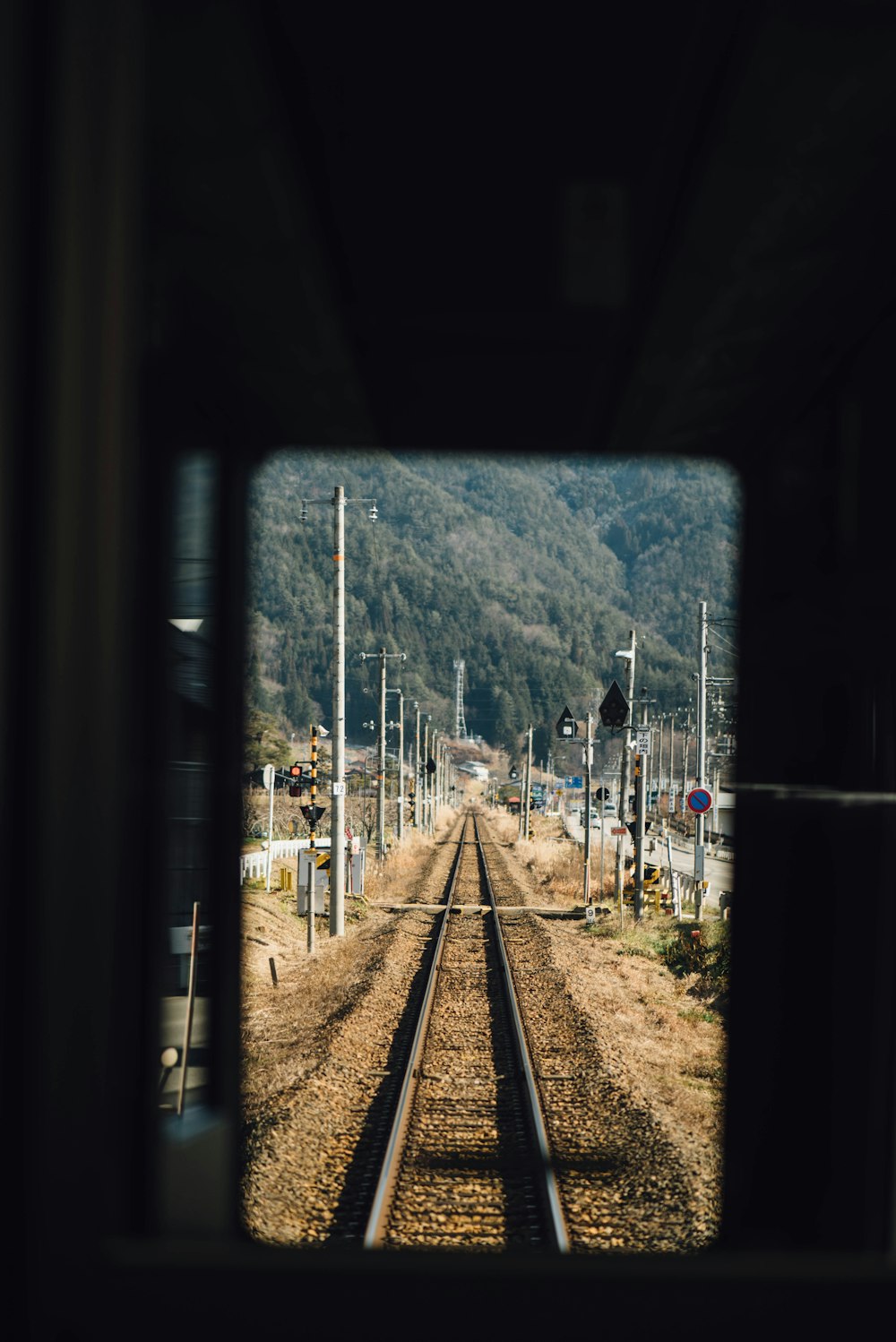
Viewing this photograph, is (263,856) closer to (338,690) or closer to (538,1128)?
(338,690)

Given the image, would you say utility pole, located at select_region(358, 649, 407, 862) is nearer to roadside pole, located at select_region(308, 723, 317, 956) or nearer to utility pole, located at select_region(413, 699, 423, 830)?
roadside pole, located at select_region(308, 723, 317, 956)

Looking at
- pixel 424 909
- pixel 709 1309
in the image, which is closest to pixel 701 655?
pixel 424 909

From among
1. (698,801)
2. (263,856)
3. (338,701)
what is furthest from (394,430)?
(263,856)

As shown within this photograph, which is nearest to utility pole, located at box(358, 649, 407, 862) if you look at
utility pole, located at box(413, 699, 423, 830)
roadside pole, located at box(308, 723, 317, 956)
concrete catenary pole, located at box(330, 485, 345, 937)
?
roadside pole, located at box(308, 723, 317, 956)

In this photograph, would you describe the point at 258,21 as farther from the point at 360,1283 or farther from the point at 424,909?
the point at 424,909

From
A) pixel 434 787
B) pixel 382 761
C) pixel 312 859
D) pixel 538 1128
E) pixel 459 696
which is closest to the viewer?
pixel 538 1128

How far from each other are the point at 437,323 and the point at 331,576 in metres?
14.0

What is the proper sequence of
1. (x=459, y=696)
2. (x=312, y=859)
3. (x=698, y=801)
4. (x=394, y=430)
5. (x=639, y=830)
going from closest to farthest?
(x=394, y=430) < (x=312, y=859) < (x=698, y=801) < (x=639, y=830) < (x=459, y=696)

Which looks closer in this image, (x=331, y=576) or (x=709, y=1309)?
(x=709, y=1309)

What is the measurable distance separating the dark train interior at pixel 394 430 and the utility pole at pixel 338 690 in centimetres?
1292

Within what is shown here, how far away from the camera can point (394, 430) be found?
3787 mm

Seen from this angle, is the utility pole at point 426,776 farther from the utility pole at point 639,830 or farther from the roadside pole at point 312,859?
the roadside pole at point 312,859

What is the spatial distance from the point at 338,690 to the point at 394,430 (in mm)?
13589

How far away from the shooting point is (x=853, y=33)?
6.28 ft
